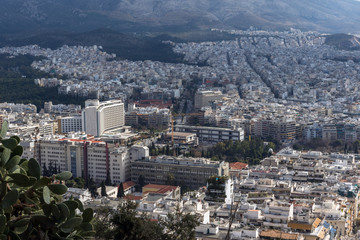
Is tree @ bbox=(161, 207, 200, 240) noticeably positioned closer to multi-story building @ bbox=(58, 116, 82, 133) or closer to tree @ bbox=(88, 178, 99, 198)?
tree @ bbox=(88, 178, 99, 198)

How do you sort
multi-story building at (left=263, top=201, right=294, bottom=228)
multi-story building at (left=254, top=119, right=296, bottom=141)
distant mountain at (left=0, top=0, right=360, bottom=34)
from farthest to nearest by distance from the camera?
distant mountain at (left=0, top=0, right=360, bottom=34)
multi-story building at (left=254, top=119, right=296, bottom=141)
multi-story building at (left=263, top=201, right=294, bottom=228)

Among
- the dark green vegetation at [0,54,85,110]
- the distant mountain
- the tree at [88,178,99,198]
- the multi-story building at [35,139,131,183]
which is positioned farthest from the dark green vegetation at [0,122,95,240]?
the distant mountain

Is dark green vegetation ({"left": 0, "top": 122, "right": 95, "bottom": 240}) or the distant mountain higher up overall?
the distant mountain

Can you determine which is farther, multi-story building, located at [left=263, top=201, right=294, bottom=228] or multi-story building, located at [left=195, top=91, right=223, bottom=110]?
multi-story building, located at [left=195, top=91, right=223, bottom=110]

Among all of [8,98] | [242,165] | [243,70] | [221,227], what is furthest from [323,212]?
[243,70]

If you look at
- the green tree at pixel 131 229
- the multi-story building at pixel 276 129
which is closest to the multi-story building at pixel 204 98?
the multi-story building at pixel 276 129

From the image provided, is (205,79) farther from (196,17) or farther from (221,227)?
(196,17)
